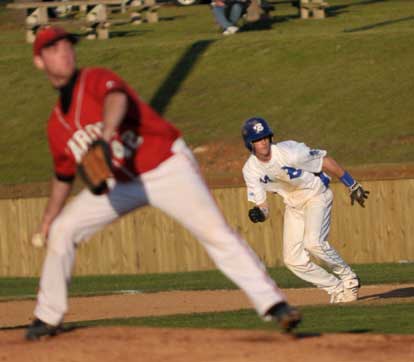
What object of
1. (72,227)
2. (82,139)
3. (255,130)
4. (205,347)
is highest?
(82,139)

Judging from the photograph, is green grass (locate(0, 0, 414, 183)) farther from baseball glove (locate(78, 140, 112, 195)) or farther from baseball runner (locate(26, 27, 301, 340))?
baseball glove (locate(78, 140, 112, 195))

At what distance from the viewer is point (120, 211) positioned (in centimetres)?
787

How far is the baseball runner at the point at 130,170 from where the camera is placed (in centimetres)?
764

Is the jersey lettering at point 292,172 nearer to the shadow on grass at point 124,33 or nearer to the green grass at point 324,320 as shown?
the green grass at point 324,320

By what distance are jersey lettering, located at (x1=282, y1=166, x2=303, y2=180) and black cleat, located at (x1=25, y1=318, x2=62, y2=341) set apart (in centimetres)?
486

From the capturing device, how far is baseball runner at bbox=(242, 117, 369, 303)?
12.8m

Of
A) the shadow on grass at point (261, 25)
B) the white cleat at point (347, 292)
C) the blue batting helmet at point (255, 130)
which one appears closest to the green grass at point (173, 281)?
the white cleat at point (347, 292)

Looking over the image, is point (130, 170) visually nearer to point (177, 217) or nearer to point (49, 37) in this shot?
point (177, 217)

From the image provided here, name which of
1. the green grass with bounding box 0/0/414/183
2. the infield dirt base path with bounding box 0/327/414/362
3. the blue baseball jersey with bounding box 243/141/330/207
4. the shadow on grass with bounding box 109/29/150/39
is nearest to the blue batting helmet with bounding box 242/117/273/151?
the blue baseball jersey with bounding box 243/141/330/207

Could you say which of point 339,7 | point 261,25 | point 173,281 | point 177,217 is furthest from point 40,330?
point 339,7

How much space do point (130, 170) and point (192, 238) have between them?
1235 cm

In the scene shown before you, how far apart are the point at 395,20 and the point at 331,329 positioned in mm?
24167

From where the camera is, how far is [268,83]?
2912 centimetres

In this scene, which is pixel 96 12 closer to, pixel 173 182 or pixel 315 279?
pixel 315 279
